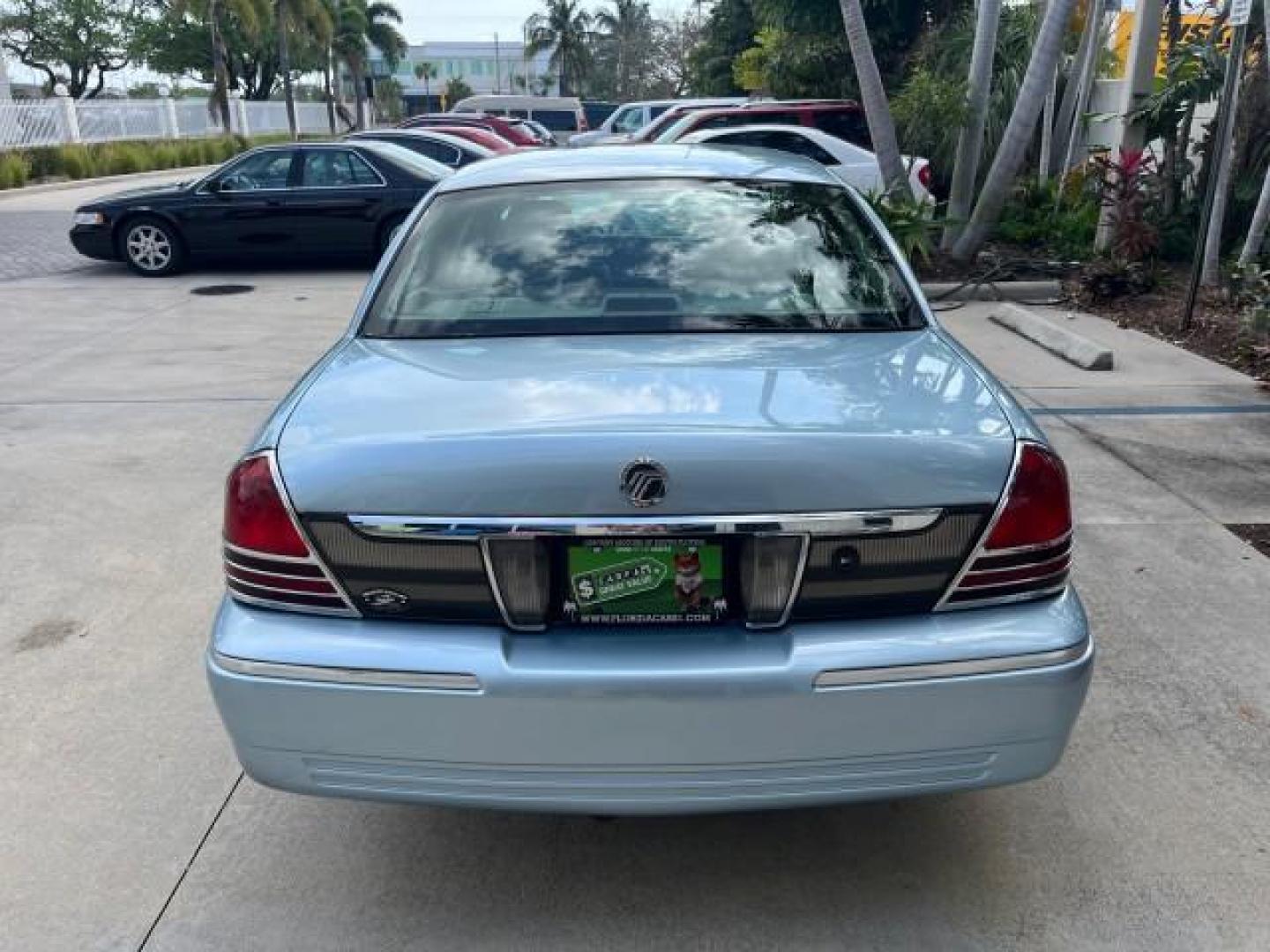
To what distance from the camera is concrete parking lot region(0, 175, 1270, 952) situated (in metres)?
2.55

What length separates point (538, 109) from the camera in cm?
3312

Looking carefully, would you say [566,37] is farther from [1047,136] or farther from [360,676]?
[360,676]

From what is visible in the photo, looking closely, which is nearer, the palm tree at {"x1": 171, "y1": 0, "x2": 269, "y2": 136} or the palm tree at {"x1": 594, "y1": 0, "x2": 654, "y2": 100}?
the palm tree at {"x1": 171, "y1": 0, "x2": 269, "y2": 136}

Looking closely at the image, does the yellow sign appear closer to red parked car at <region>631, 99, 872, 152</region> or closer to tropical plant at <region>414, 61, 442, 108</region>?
red parked car at <region>631, 99, 872, 152</region>

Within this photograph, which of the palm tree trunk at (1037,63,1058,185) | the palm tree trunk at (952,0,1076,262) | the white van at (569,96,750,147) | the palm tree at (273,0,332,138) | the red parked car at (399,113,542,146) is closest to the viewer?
the palm tree trunk at (952,0,1076,262)

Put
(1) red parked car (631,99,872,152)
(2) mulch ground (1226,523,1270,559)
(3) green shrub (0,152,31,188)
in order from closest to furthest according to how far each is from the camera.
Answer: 1. (2) mulch ground (1226,523,1270,559)
2. (1) red parked car (631,99,872,152)
3. (3) green shrub (0,152,31,188)

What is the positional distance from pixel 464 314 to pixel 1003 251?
9.87 m

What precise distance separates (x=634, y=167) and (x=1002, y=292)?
751 centimetres

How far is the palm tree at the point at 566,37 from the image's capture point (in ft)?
250

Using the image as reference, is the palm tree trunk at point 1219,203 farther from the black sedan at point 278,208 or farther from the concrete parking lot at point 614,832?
the black sedan at point 278,208

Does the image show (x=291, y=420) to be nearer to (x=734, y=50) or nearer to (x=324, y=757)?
(x=324, y=757)

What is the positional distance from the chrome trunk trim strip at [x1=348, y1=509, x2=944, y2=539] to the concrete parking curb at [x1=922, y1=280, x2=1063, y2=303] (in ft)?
28.0

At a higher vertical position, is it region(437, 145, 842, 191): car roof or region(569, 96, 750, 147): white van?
region(437, 145, 842, 191): car roof

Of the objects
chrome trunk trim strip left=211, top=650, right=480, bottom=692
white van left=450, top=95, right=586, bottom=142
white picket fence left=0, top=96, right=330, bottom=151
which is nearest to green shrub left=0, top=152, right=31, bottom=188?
white picket fence left=0, top=96, right=330, bottom=151
